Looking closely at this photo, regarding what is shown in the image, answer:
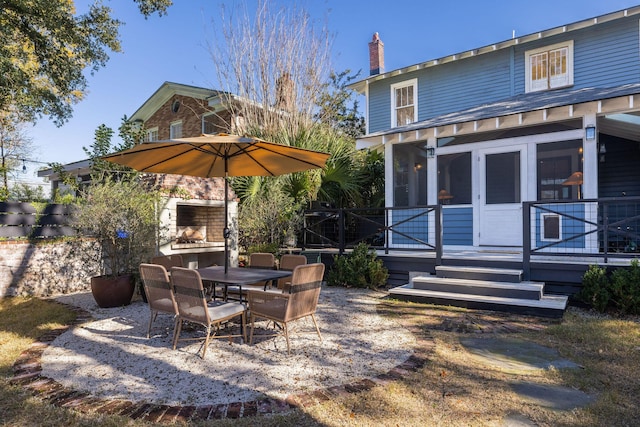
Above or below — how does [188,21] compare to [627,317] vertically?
above

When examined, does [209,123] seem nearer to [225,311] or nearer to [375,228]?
[375,228]

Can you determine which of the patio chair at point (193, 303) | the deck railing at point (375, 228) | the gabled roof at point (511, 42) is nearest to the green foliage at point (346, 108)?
the gabled roof at point (511, 42)

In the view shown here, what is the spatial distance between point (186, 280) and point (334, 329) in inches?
78.7

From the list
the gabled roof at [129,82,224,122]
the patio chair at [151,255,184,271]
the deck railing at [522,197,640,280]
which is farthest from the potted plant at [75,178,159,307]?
the gabled roof at [129,82,224,122]

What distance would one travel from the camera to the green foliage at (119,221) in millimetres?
6062

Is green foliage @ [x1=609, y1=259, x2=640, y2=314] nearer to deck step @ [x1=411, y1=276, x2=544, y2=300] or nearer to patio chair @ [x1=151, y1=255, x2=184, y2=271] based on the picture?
deck step @ [x1=411, y1=276, x2=544, y2=300]

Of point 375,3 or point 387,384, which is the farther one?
point 375,3

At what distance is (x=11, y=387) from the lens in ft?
10.2

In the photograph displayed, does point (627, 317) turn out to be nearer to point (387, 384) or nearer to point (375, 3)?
point (387, 384)

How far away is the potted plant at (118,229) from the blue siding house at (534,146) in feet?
16.1

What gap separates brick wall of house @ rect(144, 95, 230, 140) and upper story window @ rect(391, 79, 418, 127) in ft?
19.9

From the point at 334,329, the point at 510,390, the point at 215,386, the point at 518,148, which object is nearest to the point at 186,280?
the point at 215,386

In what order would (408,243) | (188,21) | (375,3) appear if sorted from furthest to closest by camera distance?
(375,3), (188,21), (408,243)

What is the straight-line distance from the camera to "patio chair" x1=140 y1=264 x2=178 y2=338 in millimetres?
4077
